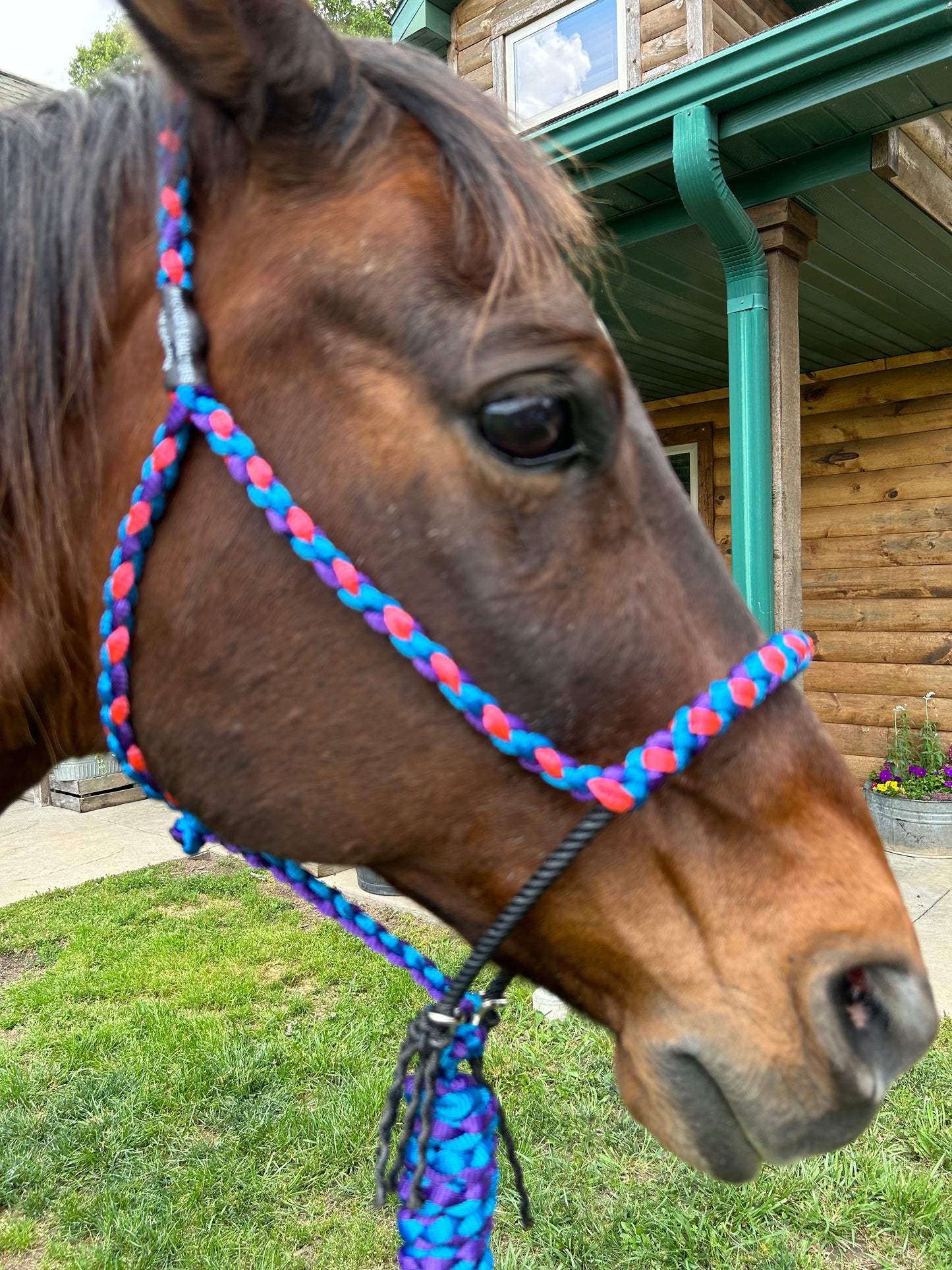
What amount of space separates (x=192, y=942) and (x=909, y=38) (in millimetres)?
4491

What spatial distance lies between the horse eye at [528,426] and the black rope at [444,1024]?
38 cm

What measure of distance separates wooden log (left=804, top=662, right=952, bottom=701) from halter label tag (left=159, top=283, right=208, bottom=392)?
17.5ft

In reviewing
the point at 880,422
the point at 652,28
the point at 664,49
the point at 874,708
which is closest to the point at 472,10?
the point at 652,28

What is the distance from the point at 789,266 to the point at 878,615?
3.17m

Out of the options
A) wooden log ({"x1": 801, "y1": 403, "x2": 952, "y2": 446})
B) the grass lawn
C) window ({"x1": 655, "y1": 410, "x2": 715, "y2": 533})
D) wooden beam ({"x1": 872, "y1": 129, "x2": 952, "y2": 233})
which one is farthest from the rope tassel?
window ({"x1": 655, "y1": 410, "x2": 715, "y2": 533})

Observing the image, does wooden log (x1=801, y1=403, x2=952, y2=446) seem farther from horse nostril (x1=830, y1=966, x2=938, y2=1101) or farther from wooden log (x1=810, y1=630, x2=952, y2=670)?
horse nostril (x1=830, y1=966, x2=938, y2=1101)

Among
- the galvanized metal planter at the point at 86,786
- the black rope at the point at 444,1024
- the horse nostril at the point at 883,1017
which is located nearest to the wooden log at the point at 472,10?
the galvanized metal planter at the point at 86,786

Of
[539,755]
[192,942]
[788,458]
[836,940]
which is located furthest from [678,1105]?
[192,942]

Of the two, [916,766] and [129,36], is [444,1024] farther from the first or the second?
[916,766]

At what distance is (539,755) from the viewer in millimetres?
883

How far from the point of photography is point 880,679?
223 inches

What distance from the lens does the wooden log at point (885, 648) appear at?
5395mm

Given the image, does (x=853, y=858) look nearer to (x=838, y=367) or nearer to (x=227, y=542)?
(x=227, y=542)

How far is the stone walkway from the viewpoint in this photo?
12.1ft
